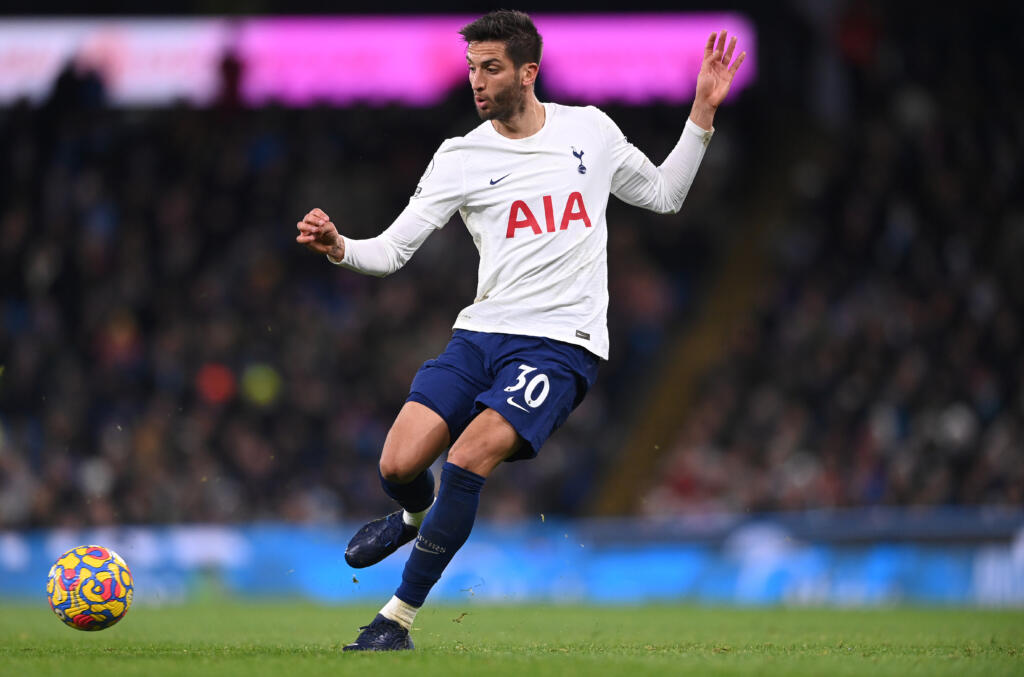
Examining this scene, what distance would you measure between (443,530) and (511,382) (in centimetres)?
70

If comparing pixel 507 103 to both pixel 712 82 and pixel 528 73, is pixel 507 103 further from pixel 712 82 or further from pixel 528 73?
pixel 712 82

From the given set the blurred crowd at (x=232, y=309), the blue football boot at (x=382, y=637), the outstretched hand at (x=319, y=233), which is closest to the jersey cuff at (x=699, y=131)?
the outstretched hand at (x=319, y=233)

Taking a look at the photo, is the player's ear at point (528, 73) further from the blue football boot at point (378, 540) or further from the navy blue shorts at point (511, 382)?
the blue football boot at point (378, 540)

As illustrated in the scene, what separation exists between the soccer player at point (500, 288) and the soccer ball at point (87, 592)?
54.3 inches

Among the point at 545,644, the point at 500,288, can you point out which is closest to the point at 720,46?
the point at 500,288

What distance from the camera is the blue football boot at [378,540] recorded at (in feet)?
22.3

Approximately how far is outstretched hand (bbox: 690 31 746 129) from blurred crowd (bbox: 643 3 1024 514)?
9.47 m

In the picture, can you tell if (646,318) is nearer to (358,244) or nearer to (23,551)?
(23,551)

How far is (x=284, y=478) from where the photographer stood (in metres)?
17.0

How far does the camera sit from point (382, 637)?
6145 mm

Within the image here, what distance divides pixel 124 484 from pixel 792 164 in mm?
11200

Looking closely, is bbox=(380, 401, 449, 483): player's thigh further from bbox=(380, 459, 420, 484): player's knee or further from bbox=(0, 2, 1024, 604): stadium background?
bbox=(0, 2, 1024, 604): stadium background

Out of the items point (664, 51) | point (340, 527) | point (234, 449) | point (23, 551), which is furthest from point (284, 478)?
point (664, 51)

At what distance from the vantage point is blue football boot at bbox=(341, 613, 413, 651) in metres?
6.13
